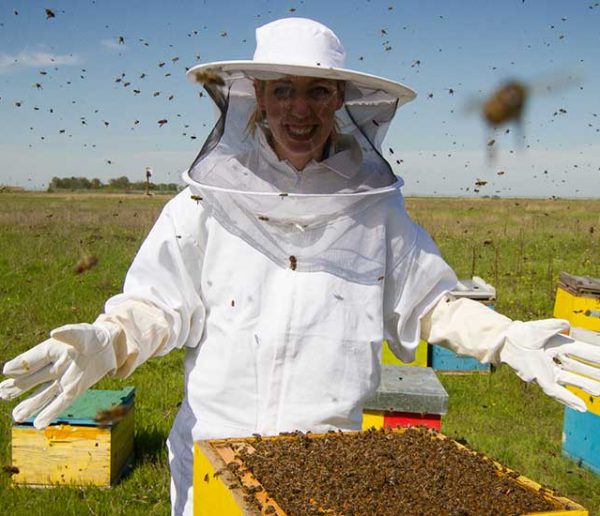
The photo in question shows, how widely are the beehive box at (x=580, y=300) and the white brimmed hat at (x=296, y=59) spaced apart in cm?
411

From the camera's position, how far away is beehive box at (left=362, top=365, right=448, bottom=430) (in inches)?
150

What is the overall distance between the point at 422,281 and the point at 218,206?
74cm

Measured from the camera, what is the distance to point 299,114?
2.21 metres

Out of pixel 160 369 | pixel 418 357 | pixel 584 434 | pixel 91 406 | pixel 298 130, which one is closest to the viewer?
pixel 298 130

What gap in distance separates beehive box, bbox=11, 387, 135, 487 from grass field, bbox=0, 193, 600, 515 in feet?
0.28

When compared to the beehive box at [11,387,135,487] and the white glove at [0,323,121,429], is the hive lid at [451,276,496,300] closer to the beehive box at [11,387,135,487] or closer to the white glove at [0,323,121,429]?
the beehive box at [11,387,135,487]

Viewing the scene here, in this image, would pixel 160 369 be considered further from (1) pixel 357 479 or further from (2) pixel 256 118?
(1) pixel 357 479

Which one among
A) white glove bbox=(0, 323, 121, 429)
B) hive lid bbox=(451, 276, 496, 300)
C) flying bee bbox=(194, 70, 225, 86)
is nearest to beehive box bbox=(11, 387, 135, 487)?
white glove bbox=(0, 323, 121, 429)

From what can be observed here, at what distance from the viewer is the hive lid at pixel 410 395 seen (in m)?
3.80

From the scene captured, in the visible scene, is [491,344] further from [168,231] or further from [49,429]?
[49,429]

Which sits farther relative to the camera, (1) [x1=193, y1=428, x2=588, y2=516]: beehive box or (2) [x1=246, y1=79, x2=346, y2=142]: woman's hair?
(2) [x1=246, y1=79, x2=346, y2=142]: woman's hair

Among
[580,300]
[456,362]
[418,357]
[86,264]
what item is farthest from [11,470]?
[580,300]

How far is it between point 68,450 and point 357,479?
3033 millimetres

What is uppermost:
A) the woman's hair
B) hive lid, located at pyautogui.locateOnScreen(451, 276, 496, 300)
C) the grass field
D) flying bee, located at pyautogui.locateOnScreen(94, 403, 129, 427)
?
the woman's hair
